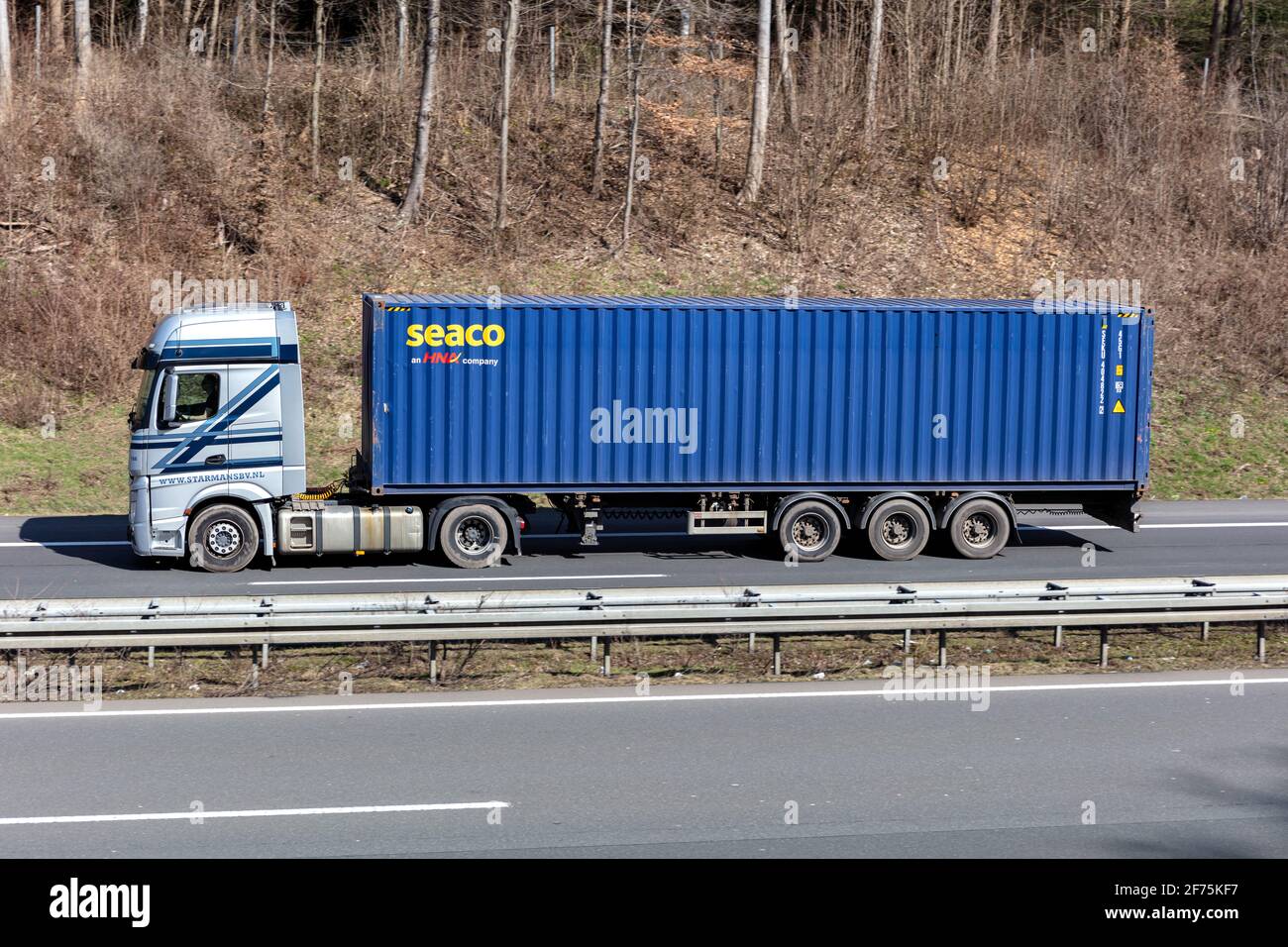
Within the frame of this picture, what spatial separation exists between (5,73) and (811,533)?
76.1 feet

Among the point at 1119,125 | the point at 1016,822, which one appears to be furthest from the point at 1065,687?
the point at 1119,125

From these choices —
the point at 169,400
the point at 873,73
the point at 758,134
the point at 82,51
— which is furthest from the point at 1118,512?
the point at 82,51

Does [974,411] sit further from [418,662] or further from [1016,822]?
[1016,822]

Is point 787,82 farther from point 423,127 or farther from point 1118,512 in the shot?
point 1118,512

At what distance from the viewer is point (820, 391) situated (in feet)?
54.7

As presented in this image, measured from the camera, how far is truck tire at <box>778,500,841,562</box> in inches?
660

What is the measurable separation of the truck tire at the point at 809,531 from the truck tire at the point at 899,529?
20.0 inches

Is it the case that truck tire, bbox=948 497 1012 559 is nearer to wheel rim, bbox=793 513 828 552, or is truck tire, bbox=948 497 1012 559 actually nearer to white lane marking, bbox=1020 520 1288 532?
wheel rim, bbox=793 513 828 552

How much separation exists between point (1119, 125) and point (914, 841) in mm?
31413

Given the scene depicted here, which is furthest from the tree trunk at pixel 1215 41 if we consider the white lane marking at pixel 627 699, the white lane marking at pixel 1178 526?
the white lane marking at pixel 627 699

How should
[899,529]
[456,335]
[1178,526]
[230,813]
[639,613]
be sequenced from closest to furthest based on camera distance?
[230,813] < [639,613] < [456,335] < [899,529] < [1178,526]

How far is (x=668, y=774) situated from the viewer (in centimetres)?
812

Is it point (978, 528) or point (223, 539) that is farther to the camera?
point (978, 528)

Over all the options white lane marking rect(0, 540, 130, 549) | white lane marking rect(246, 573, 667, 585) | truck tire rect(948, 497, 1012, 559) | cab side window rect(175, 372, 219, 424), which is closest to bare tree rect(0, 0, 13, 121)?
white lane marking rect(0, 540, 130, 549)
